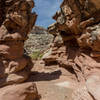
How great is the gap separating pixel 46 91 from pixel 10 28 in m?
4.68

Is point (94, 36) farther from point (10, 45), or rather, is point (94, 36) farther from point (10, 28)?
point (10, 28)

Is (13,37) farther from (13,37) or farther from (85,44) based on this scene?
(85,44)

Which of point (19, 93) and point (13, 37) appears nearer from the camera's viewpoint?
point (19, 93)

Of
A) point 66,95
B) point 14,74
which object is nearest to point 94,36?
point 66,95

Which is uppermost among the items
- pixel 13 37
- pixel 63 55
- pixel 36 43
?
pixel 13 37

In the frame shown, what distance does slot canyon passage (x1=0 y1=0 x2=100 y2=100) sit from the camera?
3207mm

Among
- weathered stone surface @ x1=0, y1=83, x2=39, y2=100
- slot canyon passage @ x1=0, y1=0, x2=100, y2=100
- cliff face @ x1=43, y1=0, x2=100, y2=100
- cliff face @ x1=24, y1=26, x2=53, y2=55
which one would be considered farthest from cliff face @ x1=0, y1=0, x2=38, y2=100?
cliff face @ x1=24, y1=26, x2=53, y2=55

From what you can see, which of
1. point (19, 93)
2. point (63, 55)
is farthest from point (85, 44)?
point (19, 93)

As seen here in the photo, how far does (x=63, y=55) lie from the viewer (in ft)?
25.4

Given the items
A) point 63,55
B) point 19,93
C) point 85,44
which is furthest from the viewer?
point 63,55

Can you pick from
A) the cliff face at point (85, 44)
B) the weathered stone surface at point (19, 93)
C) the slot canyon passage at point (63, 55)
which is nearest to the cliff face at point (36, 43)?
the slot canyon passage at point (63, 55)

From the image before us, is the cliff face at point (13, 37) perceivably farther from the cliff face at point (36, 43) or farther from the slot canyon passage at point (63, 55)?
the cliff face at point (36, 43)

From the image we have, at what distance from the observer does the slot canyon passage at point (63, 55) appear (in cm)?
321

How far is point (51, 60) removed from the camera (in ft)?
29.0
